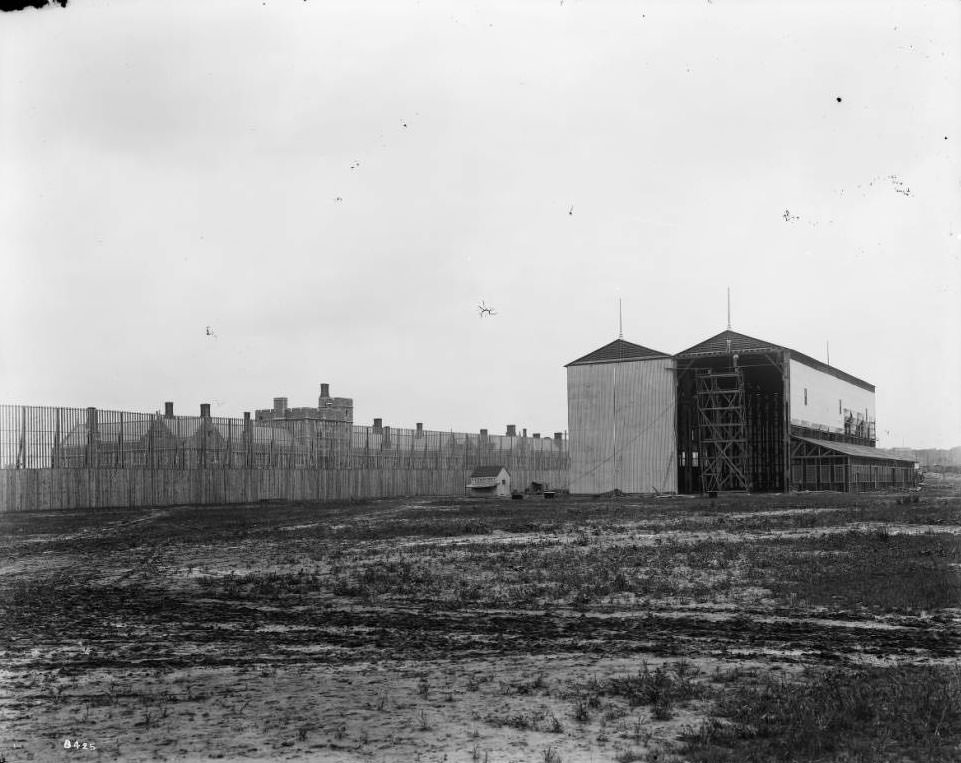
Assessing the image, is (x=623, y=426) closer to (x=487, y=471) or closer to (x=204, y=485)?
(x=487, y=471)

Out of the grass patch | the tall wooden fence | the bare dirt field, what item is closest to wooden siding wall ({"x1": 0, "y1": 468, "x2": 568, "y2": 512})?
the tall wooden fence

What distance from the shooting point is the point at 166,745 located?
8328mm

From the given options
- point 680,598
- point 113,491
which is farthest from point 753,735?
point 113,491

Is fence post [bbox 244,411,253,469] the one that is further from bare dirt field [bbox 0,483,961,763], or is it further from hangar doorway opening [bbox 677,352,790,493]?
bare dirt field [bbox 0,483,961,763]

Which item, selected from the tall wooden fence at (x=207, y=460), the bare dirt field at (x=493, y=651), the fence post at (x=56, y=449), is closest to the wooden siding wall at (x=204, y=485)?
the tall wooden fence at (x=207, y=460)

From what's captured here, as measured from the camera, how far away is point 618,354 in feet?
218

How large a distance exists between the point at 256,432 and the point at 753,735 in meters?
54.9

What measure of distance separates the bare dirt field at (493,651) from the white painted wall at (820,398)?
4066cm

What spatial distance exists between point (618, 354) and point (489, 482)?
1452cm

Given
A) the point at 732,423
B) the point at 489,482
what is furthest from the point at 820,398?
the point at 489,482

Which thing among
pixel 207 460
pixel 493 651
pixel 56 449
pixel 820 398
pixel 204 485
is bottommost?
pixel 493 651

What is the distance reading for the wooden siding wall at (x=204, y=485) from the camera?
46.0 metres

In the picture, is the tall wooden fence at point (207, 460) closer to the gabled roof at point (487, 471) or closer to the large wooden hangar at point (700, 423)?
the gabled roof at point (487, 471)

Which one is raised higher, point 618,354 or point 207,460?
point 618,354
